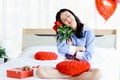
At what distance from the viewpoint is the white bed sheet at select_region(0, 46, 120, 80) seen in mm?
2166

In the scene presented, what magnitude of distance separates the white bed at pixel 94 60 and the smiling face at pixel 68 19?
298mm

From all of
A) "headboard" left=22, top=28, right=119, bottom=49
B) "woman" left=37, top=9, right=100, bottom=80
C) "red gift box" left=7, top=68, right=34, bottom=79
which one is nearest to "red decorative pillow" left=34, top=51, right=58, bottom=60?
"headboard" left=22, top=28, right=119, bottom=49

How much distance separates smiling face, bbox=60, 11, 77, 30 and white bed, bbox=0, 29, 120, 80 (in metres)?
0.30

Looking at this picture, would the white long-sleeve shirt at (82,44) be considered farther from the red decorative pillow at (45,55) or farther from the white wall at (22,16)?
the white wall at (22,16)

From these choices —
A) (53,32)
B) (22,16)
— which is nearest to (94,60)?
(53,32)

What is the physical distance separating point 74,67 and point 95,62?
0.49 m

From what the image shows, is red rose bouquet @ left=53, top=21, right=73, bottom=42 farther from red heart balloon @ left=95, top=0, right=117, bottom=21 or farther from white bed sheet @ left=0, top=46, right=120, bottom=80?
red heart balloon @ left=95, top=0, right=117, bottom=21

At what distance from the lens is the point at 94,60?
2170 mm

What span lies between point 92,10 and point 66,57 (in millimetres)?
1586

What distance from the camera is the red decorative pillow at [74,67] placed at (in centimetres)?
181

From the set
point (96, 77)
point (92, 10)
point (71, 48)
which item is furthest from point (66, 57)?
point (92, 10)

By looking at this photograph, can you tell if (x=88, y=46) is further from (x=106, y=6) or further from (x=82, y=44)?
(x=106, y=6)

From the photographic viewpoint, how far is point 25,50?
3158 millimetres

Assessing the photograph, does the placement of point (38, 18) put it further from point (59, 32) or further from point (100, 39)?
point (59, 32)
